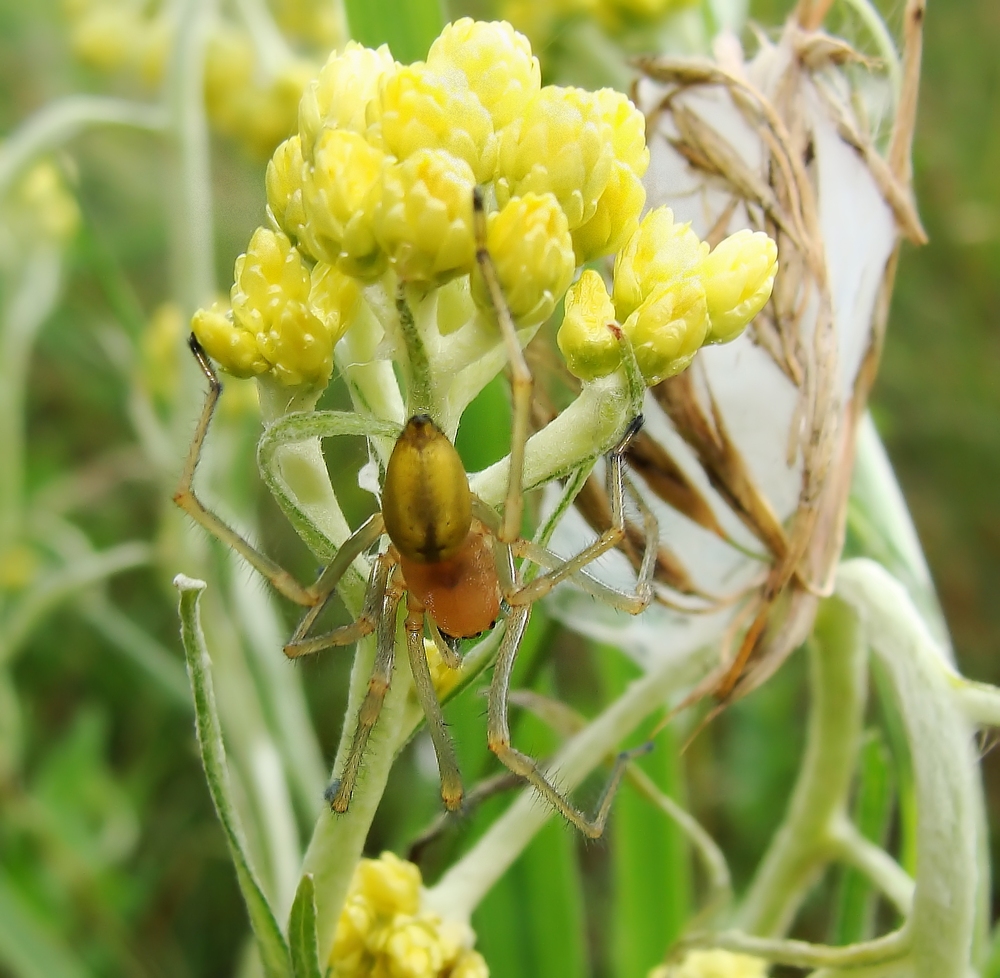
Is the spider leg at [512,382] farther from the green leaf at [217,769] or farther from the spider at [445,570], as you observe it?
the green leaf at [217,769]

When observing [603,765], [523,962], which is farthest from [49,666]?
[603,765]

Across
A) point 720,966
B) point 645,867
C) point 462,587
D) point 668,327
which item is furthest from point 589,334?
point 645,867

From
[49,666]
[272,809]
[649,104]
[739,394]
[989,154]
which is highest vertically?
[989,154]

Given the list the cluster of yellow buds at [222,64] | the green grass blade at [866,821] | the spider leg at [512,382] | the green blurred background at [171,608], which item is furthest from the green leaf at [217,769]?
the cluster of yellow buds at [222,64]

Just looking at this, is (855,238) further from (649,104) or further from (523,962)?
(523,962)

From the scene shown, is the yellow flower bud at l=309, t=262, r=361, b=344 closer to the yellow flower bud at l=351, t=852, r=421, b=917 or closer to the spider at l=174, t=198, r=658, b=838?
the spider at l=174, t=198, r=658, b=838
